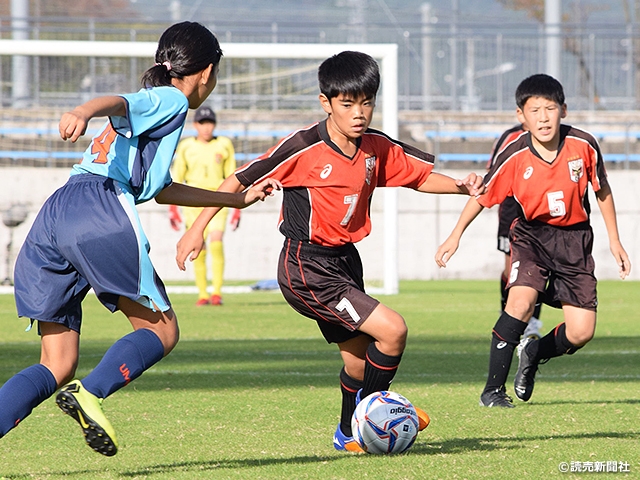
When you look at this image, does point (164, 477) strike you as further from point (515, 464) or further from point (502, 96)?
A: point (502, 96)

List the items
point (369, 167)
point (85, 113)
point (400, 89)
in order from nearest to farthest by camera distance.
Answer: point (85, 113), point (369, 167), point (400, 89)

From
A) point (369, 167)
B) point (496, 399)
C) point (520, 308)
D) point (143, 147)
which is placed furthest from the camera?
point (520, 308)

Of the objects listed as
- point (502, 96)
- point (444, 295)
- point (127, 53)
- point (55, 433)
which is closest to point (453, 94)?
point (502, 96)

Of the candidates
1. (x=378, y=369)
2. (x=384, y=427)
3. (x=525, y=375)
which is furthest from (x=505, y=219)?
(x=384, y=427)

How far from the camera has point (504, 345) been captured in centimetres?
551

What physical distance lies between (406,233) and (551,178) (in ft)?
39.9

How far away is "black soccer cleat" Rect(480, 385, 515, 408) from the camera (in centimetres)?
537

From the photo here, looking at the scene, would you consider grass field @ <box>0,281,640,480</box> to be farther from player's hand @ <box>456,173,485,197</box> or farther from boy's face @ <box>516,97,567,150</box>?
boy's face @ <box>516,97,567,150</box>

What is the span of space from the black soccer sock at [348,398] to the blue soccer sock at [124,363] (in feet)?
3.61

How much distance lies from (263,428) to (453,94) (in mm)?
17477

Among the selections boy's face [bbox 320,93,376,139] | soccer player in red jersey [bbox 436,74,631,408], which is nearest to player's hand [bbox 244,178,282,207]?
boy's face [bbox 320,93,376,139]

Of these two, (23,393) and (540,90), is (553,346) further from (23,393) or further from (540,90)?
(23,393)

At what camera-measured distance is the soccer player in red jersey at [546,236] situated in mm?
5469

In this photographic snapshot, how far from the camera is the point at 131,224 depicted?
3525 mm
